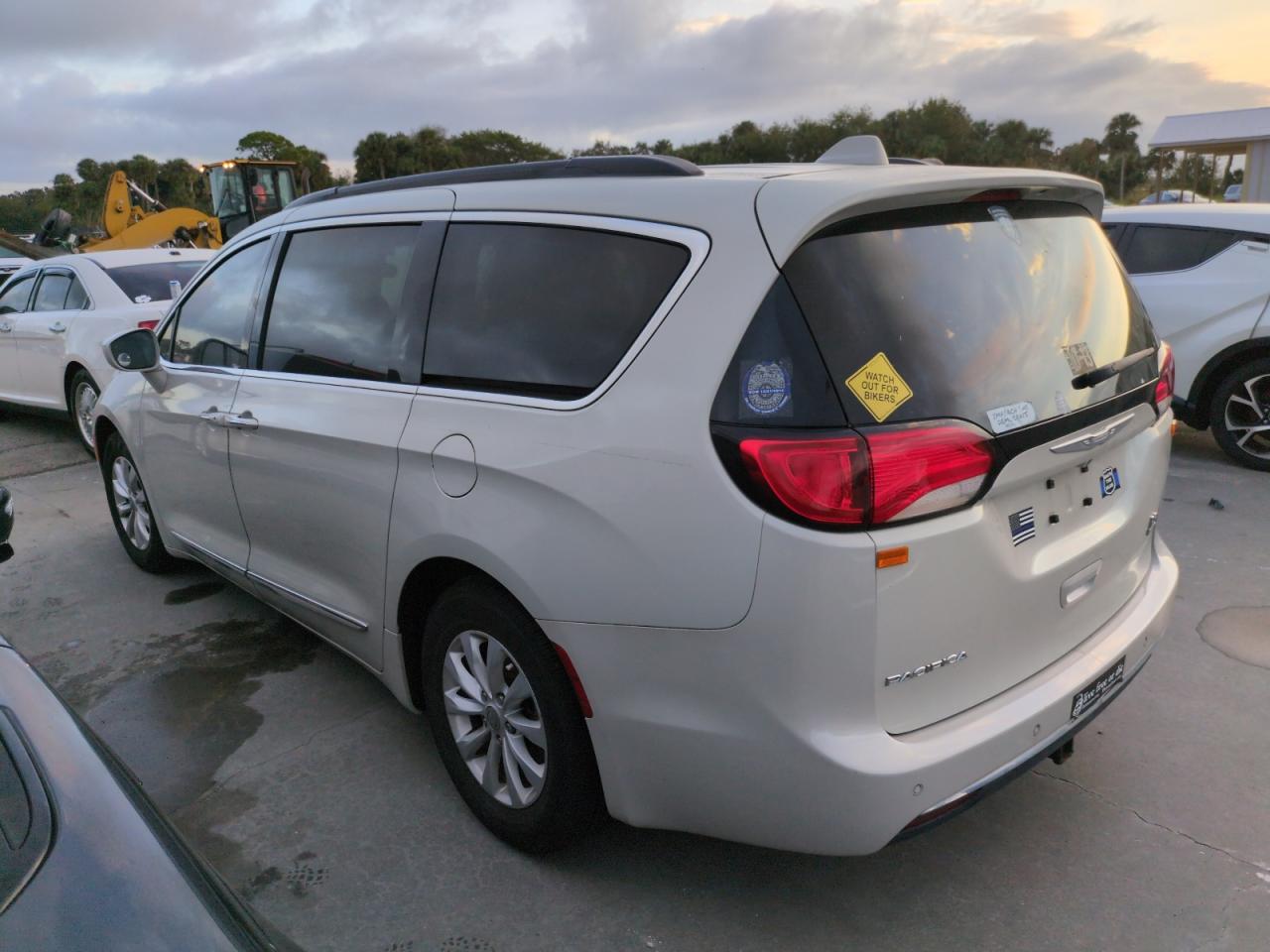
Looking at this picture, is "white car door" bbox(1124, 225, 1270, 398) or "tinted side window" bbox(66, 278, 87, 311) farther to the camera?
"tinted side window" bbox(66, 278, 87, 311)

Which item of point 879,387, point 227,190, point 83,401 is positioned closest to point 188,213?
point 227,190

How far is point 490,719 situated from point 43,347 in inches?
287

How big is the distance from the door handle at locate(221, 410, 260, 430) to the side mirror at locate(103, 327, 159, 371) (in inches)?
27.6

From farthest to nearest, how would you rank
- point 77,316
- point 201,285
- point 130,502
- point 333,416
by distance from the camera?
point 77,316 → point 130,502 → point 201,285 → point 333,416

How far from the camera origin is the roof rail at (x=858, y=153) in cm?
264

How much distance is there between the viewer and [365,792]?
10.4ft

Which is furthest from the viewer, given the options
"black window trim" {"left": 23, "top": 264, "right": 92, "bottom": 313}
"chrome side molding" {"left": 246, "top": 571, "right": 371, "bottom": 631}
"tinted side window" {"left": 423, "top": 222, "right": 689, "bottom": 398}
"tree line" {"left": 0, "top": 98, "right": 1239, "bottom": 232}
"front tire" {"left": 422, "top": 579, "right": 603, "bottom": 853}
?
"tree line" {"left": 0, "top": 98, "right": 1239, "bottom": 232}

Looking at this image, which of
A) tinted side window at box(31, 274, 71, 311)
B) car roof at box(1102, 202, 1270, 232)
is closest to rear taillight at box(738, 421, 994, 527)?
car roof at box(1102, 202, 1270, 232)

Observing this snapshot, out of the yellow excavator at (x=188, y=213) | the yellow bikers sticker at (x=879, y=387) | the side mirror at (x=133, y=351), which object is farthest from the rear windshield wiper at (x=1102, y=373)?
the yellow excavator at (x=188, y=213)

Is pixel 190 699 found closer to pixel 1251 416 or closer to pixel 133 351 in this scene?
pixel 133 351

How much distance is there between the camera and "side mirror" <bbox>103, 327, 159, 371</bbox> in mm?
4184

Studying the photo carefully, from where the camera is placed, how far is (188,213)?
17906mm

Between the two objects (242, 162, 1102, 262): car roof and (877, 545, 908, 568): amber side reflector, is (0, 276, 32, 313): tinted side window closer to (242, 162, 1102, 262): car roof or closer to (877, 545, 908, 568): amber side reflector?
(242, 162, 1102, 262): car roof

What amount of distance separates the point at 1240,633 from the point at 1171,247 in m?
3.69
